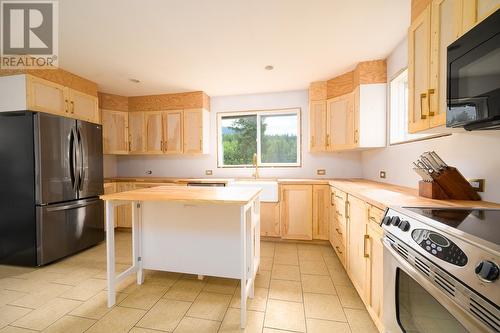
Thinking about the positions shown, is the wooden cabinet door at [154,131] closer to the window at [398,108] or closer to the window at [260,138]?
the window at [260,138]

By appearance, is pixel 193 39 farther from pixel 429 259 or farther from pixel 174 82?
pixel 429 259

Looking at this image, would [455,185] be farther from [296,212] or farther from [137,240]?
[137,240]

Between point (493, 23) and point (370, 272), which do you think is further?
point (370, 272)

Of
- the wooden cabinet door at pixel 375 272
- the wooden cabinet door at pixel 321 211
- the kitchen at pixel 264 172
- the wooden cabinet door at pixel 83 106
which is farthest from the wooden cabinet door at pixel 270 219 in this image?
the wooden cabinet door at pixel 83 106

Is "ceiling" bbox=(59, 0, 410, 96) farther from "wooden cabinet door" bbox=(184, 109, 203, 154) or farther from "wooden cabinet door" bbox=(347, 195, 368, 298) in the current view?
"wooden cabinet door" bbox=(347, 195, 368, 298)

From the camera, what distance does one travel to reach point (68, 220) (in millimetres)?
2697

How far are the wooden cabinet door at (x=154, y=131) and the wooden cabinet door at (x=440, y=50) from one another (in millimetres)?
3867

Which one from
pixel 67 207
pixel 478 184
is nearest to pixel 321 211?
pixel 478 184

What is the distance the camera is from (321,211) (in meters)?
3.16

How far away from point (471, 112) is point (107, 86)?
4.44 meters

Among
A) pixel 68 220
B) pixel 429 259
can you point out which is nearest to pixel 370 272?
pixel 429 259

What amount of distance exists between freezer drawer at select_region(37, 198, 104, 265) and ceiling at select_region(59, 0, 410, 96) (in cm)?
189

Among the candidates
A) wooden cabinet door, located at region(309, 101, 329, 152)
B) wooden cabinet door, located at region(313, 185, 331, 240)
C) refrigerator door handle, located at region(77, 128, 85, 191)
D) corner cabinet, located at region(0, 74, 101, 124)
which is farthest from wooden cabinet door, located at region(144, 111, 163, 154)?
wooden cabinet door, located at region(313, 185, 331, 240)

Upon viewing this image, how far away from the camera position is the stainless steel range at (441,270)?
0.62 metres
